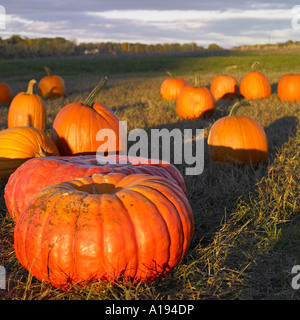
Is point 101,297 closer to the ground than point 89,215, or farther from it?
closer to the ground

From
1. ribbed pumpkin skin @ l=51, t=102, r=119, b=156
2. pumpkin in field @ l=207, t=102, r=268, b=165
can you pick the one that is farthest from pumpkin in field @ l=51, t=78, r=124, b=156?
pumpkin in field @ l=207, t=102, r=268, b=165

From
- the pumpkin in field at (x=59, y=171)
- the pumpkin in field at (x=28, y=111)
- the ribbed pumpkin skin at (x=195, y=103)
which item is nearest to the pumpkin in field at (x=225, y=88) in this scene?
the ribbed pumpkin skin at (x=195, y=103)

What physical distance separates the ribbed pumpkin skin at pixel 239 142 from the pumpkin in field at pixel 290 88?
4.71m

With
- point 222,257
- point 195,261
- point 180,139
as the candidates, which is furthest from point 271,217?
point 180,139

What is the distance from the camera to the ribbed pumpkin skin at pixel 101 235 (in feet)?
6.38

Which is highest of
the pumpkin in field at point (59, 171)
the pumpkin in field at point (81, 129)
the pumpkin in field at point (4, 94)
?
the pumpkin in field at point (4, 94)

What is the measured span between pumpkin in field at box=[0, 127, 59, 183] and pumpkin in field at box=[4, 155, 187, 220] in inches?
23.9

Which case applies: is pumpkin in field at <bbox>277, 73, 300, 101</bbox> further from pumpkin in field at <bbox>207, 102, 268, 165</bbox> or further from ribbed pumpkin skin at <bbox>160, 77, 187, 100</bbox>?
pumpkin in field at <bbox>207, 102, 268, 165</bbox>

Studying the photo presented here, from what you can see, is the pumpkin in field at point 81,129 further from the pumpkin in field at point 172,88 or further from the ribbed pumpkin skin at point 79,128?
the pumpkin in field at point 172,88

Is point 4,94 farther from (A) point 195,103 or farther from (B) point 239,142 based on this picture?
(B) point 239,142

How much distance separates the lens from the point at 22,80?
44.6ft

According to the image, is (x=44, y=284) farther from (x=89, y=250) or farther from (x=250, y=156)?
(x=250, y=156)

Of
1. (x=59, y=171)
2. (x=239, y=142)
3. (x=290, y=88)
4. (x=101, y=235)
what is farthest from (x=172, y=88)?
(x=101, y=235)

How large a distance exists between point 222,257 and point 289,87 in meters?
Result: 6.96
